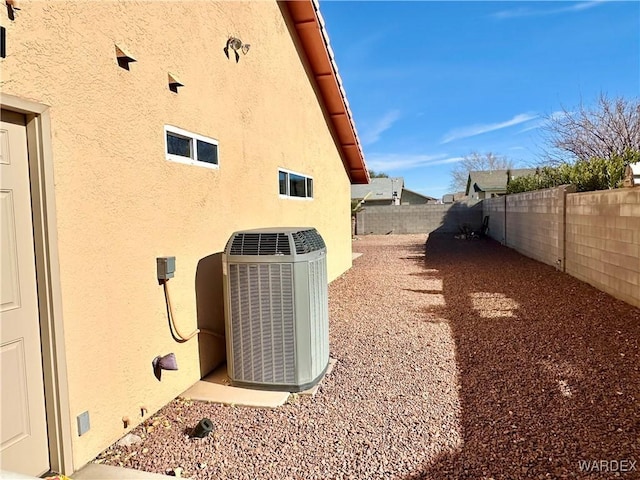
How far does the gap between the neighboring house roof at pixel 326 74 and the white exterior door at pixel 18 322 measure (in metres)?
5.69

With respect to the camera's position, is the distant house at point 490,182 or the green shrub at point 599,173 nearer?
the green shrub at point 599,173

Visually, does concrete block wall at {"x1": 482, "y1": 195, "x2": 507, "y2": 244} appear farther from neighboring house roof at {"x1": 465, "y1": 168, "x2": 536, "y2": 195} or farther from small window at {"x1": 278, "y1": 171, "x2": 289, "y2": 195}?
neighboring house roof at {"x1": 465, "y1": 168, "x2": 536, "y2": 195}

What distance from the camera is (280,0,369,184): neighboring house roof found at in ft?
23.1

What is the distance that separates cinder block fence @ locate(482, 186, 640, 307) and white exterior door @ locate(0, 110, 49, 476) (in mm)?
7236

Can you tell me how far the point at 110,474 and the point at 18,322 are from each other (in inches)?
43.9

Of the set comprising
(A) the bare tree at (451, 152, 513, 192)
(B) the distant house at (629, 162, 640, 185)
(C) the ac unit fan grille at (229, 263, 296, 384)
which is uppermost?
(A) the bare tree at (451, 152, 513, 192)

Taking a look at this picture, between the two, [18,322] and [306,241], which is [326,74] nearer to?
[306,241]

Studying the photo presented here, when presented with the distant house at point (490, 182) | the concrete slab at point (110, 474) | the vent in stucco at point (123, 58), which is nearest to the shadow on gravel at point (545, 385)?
the concrete slab at point (110, 474)

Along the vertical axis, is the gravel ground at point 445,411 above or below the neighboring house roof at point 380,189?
below

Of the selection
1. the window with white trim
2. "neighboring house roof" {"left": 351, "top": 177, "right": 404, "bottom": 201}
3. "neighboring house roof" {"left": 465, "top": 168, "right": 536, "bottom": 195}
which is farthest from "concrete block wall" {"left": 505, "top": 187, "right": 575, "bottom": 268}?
"neighboring house roof" {"left": 351, "top": 177, "right": 404, "bottom": 201}

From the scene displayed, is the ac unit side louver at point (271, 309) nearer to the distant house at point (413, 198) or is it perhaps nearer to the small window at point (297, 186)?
the small window at point (297, 186)

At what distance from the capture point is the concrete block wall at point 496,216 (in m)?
17.1

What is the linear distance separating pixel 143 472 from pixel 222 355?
2017 mm

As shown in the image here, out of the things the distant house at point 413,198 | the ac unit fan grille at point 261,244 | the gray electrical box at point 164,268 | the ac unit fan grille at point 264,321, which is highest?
the distant house at point 413,198
